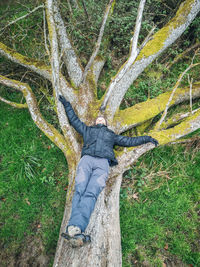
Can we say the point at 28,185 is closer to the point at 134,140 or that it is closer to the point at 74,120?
the point at 74,120

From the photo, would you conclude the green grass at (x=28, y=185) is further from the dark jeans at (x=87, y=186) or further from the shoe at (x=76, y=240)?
the shoe at (x=76, y=240)

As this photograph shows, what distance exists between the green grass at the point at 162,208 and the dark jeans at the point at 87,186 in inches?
64.0

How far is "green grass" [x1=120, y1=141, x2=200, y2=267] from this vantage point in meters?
4.27

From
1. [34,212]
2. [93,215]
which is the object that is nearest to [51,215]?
[34,212]

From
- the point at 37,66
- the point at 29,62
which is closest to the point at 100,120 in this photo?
the point at 37,66

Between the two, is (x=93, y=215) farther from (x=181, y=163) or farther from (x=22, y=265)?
(x=181, y=163)

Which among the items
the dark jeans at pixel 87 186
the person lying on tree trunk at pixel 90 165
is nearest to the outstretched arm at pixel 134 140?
the person lying on tree trunk at pixel 90 165

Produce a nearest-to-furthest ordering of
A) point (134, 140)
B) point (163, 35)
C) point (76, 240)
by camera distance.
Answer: point (76, 240), point (134, 140), point (163, 35)

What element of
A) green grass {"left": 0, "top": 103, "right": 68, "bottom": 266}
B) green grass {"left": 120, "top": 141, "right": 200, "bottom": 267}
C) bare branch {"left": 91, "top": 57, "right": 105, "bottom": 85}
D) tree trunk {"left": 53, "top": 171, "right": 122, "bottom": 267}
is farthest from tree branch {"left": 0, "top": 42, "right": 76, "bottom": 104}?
green grass {"left": 120, "top": 141, "right": 200, "bottom": 267}

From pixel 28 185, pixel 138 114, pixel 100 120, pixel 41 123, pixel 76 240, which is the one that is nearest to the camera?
pixel 76 240

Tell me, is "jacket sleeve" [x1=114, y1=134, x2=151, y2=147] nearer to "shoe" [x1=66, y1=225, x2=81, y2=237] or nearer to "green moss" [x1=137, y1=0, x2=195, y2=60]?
"shoe" [x1=66, y1=225, x2=81, y2=237]

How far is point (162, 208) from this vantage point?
473 centimetres

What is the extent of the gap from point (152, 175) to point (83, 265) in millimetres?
3147

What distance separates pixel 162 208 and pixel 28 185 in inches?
158
